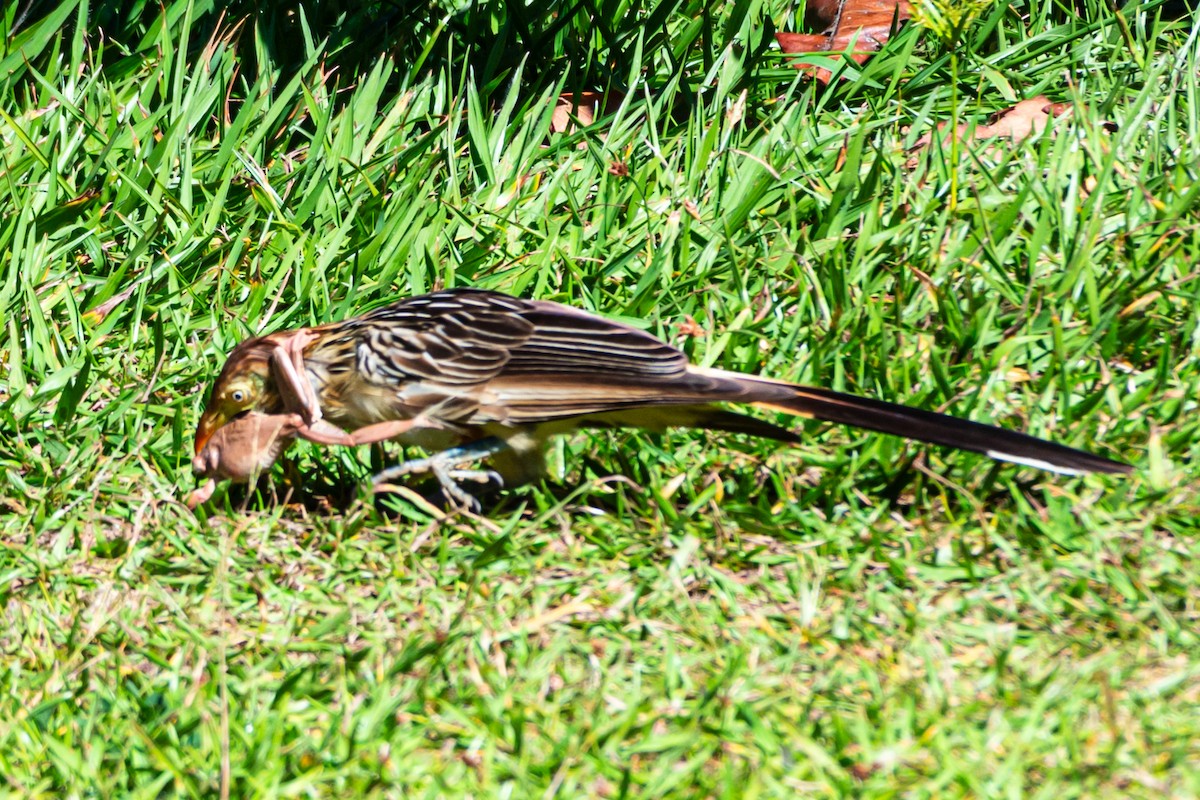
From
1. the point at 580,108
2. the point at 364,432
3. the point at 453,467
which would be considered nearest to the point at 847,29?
the point at 580,108

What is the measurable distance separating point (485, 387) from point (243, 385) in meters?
0.75

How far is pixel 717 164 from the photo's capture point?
5461mm

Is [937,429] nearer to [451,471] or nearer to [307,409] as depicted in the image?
[451,471]

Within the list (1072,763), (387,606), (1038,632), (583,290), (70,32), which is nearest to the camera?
(1072,763)

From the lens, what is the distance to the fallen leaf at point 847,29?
6031 mm

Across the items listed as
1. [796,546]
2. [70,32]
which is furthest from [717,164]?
[70,32]

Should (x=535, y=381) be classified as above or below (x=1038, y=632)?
A: above

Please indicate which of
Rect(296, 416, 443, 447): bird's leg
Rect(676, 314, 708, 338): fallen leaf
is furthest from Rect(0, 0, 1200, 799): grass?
Rect(296, 416, 443, 447): bird's leg

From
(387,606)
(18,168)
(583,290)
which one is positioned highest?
(18,168)

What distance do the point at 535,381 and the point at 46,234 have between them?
7.33 feet

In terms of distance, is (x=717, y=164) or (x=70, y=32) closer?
(x=717, y=164)

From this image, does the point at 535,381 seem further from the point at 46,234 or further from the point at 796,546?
the point at 46,234

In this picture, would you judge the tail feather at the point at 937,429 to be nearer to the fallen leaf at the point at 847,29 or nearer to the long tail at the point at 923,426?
the long tail at the point at 923,426

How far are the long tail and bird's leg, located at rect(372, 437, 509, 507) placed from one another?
0.72 meters
